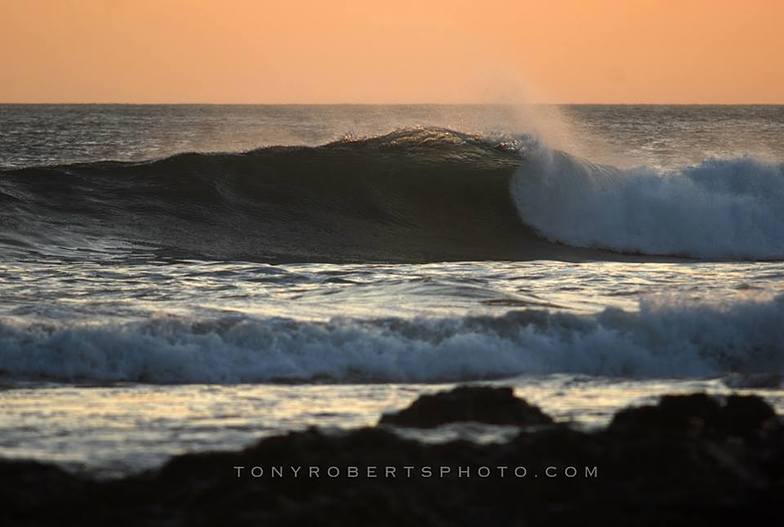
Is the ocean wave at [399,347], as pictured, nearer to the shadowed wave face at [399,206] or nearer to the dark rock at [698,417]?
the dark rock at [698,417]

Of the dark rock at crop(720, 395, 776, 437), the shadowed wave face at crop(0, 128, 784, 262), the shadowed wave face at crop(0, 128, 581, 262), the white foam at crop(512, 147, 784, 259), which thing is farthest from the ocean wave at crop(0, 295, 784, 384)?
the white foam at crop(512, 147, 784, 259)

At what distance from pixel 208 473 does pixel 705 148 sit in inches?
1696

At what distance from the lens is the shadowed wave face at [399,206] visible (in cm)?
1878

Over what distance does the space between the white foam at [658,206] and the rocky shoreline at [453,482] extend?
13317 mm

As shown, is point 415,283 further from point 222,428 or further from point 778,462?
point 778,462

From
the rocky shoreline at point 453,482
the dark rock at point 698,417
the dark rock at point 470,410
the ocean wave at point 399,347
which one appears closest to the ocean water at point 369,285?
the ocean wave at point 399,347

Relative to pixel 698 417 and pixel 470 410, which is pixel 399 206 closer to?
pixel 470 410

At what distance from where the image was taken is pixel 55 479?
21.0 feet

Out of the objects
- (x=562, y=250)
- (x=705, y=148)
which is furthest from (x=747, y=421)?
(x=705, y=148)

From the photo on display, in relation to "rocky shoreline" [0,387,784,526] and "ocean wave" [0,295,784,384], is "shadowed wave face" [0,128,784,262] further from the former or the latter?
"rocky shoreline" [0,387,784,526]

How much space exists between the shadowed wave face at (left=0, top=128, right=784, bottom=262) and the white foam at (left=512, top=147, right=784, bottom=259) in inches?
1.2

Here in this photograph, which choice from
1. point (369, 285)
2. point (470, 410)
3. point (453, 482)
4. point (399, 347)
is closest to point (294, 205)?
point (369, 285)

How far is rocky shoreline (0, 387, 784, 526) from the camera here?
613cm

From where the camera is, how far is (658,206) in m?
21.6
